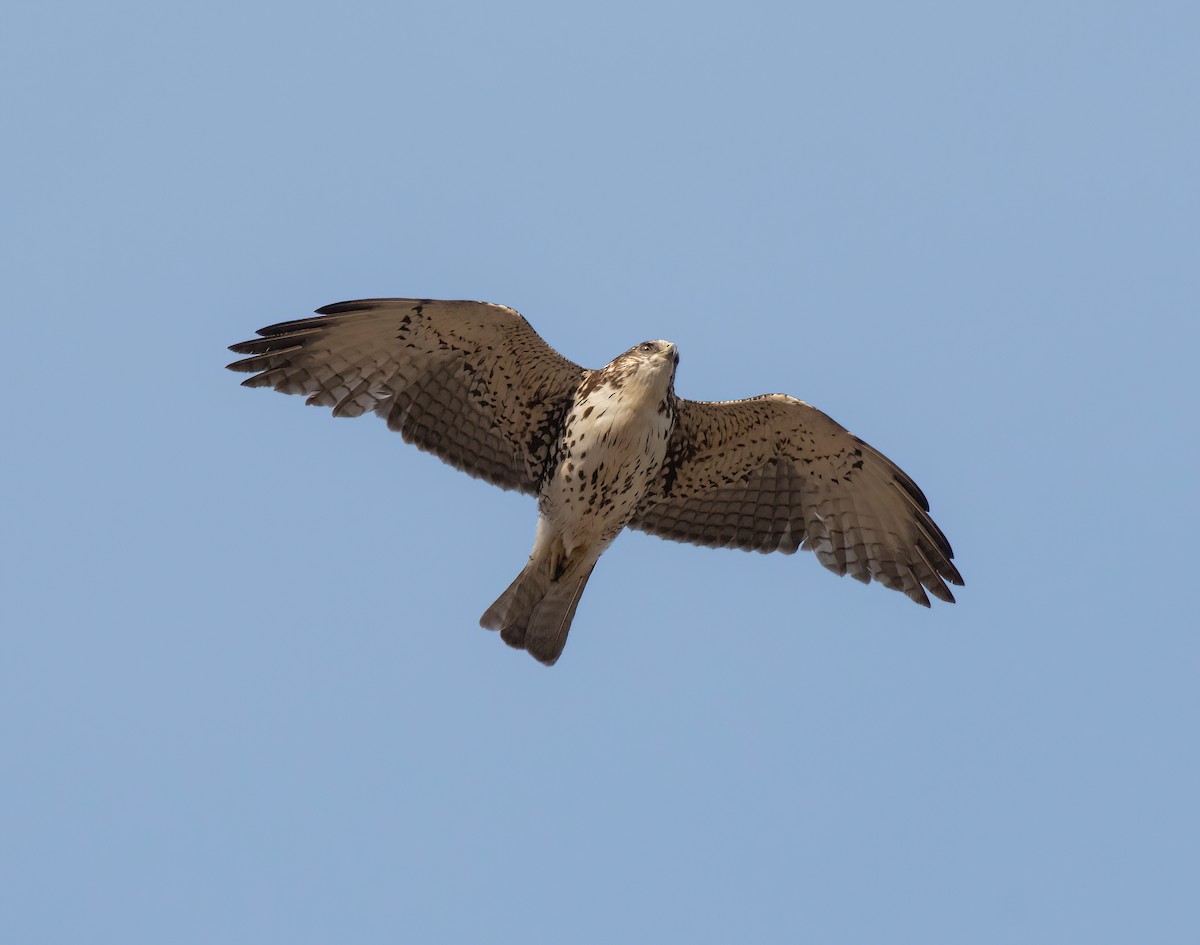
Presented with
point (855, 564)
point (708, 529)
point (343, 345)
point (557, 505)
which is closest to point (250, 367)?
point (343, 345)

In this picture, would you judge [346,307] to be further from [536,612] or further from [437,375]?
[536,612]

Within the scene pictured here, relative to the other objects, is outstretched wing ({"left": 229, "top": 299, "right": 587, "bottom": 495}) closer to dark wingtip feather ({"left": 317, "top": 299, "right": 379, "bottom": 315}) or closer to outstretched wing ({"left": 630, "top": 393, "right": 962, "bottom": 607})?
dark wingtip feather ({"left": 317, "top": 299, "right": 379, "bottom": 315})

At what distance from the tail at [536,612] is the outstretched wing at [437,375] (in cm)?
74

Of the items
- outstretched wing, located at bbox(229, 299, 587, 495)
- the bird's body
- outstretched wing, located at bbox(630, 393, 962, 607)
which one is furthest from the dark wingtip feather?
outstretched wing, located at bbox(630, 393, 962, 607)

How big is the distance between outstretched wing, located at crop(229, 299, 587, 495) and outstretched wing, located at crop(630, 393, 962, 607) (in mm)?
1160

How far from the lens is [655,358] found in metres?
12.5

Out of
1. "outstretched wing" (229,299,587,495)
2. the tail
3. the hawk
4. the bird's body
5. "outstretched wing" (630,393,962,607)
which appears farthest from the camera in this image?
"outstretched wing" (630,393,962,607)

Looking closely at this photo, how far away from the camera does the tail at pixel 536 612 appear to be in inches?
528

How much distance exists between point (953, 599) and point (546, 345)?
4019 mm

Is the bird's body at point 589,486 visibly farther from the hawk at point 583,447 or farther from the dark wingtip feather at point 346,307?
the dark wingtip feather at point 346,307

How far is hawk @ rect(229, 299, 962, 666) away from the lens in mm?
13008

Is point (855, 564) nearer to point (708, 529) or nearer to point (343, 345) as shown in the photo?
point (708, 529)

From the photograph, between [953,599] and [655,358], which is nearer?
[655,358]

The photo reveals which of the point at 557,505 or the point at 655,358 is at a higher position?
the point at 655,358
